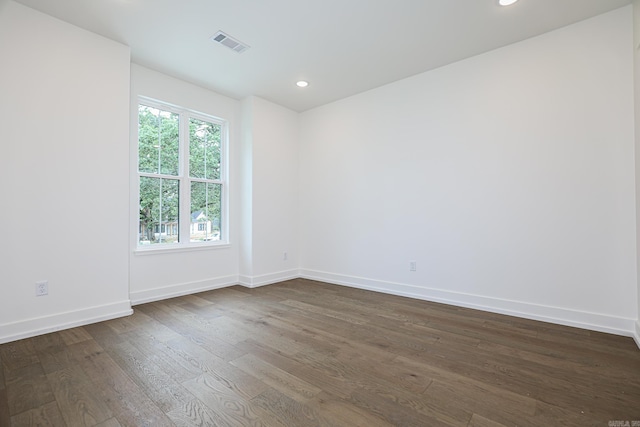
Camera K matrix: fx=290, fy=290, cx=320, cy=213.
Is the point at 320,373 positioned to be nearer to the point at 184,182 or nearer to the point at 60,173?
the point at 60,173

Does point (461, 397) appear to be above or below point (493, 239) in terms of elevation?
below

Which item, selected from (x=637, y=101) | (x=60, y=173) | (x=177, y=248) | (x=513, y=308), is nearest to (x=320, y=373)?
(x=513, y=308)

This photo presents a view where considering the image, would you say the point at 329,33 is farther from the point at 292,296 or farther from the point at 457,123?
the point at 292,296

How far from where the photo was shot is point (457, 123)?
3.40 metres

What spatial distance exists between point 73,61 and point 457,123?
404 centimetres

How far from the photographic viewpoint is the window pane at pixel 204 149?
4074 millimetres

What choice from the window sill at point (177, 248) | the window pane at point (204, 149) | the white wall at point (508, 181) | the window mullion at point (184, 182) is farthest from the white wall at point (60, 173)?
the white wall at point (508, 181)

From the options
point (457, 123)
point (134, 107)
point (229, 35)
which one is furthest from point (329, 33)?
point (134, 107)

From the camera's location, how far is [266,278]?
14.7ft

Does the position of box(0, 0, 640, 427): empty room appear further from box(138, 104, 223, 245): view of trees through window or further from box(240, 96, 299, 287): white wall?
box(240, 96, 299, 287): white wall

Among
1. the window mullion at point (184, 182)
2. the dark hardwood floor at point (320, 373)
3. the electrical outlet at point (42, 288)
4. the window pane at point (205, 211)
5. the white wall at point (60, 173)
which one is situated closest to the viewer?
the dark hardwood floor at point (320, 373)

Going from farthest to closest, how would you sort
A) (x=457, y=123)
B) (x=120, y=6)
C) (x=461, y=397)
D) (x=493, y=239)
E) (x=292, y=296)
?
(x=292, y=296), (x=457, y=123), (x=493, y=239), (x=120, y=6), (x=461, y=397)

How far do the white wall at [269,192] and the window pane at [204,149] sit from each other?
16.7 inches

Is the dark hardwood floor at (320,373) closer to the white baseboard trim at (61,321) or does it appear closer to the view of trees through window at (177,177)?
the white baseboard trim at (61,321)
